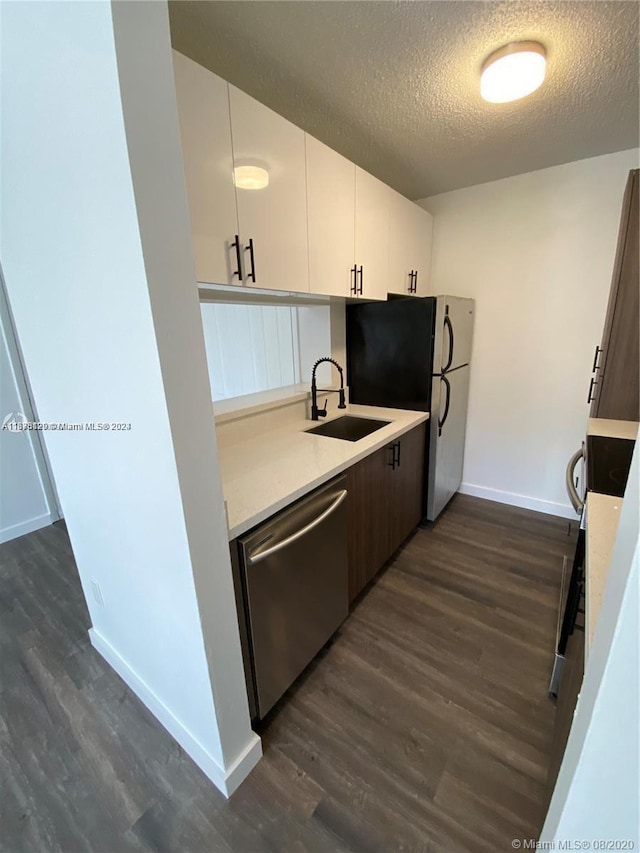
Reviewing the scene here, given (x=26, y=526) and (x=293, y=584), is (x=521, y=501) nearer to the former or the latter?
(x=293, y=584)

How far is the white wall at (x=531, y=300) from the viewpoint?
230cm

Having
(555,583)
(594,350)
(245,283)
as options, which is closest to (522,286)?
(594,350)

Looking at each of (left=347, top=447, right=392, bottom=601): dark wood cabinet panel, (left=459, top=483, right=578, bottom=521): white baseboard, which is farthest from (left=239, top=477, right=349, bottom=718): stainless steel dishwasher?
(left=459, top=483, right=578, bottom=521): white baseboard

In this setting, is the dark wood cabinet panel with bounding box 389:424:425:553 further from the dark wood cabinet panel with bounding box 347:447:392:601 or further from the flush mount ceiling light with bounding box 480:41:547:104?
the flush mount ceiling light with bounding box 480:41:547:104

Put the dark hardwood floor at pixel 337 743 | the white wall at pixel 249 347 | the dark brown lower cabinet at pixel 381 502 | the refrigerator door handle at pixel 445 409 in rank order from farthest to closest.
→ the refrigerator door handle at pixel 445 409 < the white wall at pixel 249 347 < the dark brown lower cabinet at pixel 381 502 < the dark hardwood floor at pixel 337 743

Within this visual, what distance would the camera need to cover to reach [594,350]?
7.89ft

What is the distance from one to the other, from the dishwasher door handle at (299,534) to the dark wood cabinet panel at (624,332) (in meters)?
1.65

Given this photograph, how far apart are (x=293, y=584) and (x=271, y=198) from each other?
1.53 meters

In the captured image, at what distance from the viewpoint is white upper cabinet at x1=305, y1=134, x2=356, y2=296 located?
1.61 m

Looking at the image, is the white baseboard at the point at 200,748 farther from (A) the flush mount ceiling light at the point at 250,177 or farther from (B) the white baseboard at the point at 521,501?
(B) the white baseboard at the point at 521,501

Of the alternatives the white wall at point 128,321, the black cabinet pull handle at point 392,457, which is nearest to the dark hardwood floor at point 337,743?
the white wall at point 128,321

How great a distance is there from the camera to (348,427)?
230 cm

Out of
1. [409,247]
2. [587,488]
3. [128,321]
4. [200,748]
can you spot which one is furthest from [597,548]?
[409,247]

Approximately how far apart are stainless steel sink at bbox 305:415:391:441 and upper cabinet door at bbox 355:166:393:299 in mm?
774
